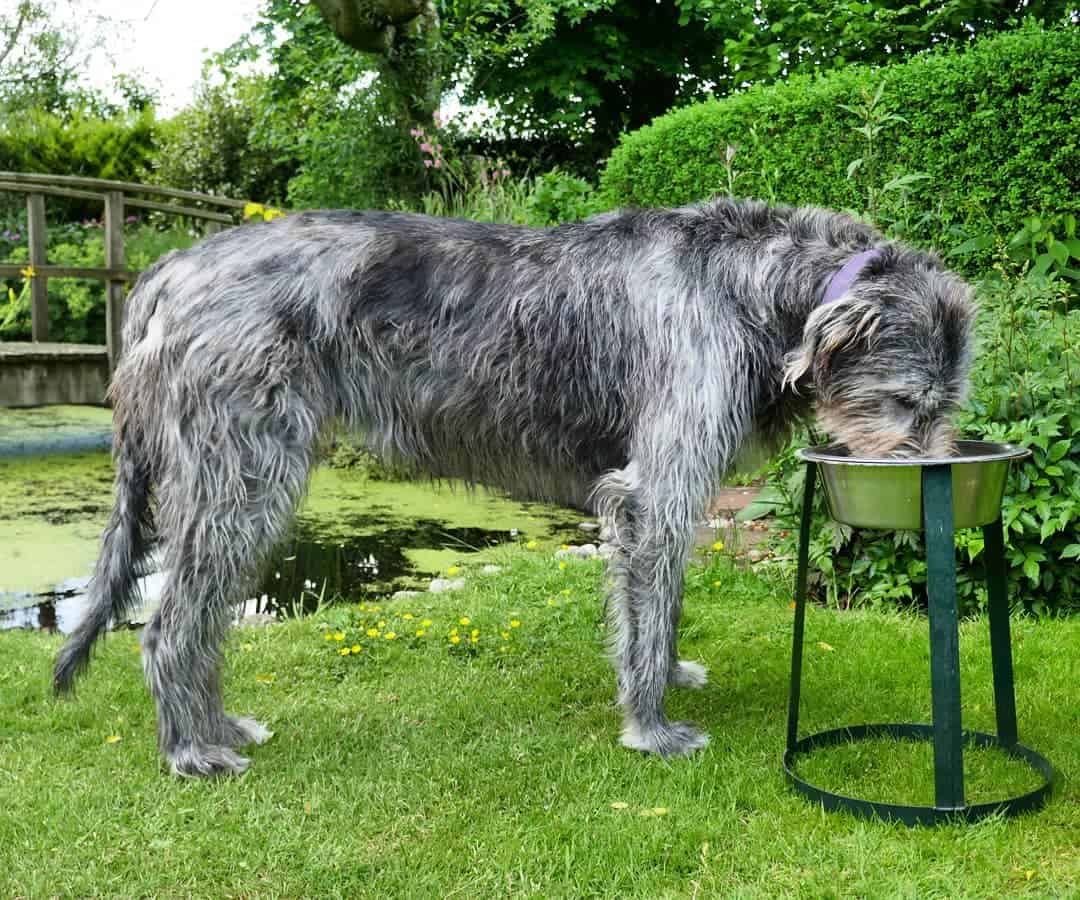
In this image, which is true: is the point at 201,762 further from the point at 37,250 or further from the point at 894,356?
the point at 37,250

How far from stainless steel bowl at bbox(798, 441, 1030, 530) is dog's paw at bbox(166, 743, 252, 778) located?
2029mm

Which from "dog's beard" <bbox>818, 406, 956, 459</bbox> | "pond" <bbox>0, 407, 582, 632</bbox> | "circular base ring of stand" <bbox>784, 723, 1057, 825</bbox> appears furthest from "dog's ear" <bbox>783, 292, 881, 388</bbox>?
"pond" <bbox>0, 407, 582, 632</bbox>

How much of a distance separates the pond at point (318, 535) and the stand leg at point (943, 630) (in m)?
2.92

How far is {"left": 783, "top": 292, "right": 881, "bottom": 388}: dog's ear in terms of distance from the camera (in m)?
3.27

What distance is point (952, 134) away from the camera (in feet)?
22.1

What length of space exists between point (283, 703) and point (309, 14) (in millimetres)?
13941

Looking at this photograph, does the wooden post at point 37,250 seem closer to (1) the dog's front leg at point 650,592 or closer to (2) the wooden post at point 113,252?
(2) the wooden post at point 113,252

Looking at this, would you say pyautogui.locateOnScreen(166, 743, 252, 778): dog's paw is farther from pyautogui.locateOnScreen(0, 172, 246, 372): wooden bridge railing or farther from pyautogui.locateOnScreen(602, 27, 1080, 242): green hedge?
pyautogui.locateOnScreen(0, 172, 246, 372): wooden bridge railing

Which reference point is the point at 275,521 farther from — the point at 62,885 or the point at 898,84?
the point at 898,84

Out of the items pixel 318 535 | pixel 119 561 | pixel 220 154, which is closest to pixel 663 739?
pixel 119 561

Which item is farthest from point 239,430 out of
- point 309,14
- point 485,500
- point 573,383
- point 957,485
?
point 309,14

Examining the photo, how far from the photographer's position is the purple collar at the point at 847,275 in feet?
11.0

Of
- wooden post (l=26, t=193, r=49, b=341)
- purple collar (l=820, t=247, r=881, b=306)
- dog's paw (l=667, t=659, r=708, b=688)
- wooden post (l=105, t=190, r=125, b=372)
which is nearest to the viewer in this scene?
purple collar (l=820, t=247, r=881, b=306)

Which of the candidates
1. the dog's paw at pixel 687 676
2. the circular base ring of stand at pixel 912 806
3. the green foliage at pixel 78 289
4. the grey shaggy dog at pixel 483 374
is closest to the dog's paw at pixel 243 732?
the grey shaggy dog at pixel 483 374
